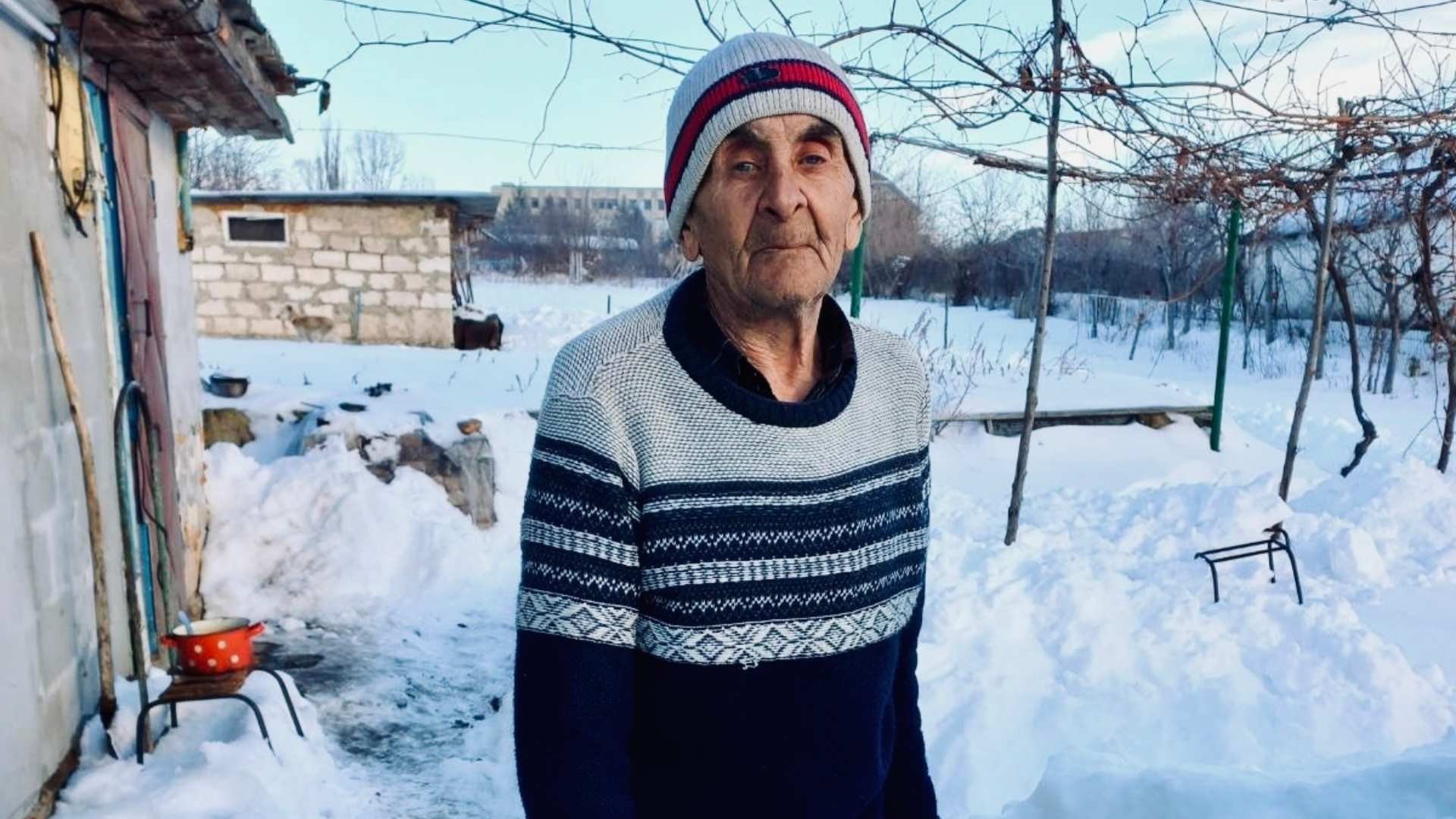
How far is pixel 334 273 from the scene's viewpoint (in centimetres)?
1291

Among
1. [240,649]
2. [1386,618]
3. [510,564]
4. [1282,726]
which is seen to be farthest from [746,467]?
[510,564]

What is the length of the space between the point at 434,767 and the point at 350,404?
355cm

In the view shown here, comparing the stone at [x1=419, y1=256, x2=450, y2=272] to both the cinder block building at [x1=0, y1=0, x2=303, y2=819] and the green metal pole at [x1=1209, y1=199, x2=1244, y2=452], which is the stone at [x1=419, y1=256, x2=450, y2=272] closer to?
the cinder block building at [x1=0, y1=0, x2=303, y2=819]

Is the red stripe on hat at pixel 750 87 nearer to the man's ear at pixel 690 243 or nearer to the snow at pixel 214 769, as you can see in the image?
the man's ear at pixel 690 243

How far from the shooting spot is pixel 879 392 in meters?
1.40

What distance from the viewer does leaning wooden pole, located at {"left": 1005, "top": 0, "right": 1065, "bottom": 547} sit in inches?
190

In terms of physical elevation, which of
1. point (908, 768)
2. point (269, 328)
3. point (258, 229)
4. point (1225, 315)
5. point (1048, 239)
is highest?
point (258, 229)

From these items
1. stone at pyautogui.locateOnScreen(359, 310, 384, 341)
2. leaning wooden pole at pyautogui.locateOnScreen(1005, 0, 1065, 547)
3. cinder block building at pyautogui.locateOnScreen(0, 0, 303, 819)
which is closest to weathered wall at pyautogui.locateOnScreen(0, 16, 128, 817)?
cinder block building at pyautogui.locateOnScreen(0, 0, 303, 819)

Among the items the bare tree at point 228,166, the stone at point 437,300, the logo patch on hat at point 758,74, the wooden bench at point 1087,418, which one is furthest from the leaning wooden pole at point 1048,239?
the bare tree at point 228,166

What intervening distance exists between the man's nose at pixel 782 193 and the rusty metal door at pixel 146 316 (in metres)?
3.51

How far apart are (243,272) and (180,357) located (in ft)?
28.0

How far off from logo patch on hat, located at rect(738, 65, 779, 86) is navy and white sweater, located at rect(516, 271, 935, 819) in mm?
286

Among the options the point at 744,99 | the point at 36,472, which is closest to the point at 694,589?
the point at 744,99

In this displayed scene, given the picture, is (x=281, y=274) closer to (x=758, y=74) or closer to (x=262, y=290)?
(x=262, y=290)
